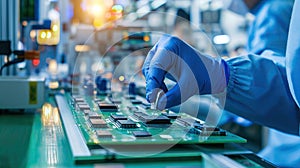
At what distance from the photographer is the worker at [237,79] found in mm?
1054

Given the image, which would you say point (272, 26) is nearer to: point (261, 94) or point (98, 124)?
point (261, 94)

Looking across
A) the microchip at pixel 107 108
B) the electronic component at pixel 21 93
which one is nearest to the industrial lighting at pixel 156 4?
the electronic component at pixel 21 93

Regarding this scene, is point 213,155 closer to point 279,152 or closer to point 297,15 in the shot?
point 297,15

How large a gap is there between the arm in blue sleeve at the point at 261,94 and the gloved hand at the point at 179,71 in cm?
13

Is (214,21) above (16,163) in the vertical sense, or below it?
above

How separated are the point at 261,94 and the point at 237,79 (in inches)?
5.8

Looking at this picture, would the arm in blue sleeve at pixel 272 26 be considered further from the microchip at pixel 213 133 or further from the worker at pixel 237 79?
the microchip at pixel 213 133

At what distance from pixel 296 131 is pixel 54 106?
1034mm

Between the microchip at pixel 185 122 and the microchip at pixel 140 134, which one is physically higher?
the microchip at pixel 140 134

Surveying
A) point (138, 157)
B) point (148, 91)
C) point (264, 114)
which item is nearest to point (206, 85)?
point (148, 91)

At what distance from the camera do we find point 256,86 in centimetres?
144

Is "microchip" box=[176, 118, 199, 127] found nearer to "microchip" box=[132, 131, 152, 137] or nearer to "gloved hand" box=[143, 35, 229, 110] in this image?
"gloved hand" box=[143, 35, 229, 110]

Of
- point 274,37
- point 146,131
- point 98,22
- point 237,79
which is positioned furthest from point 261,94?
point 98,22

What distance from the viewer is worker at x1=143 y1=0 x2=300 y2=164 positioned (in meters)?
1.05
